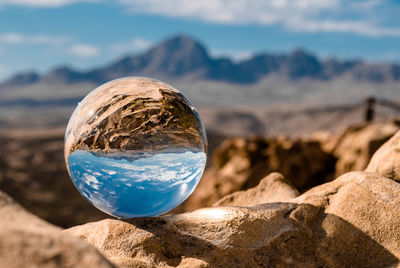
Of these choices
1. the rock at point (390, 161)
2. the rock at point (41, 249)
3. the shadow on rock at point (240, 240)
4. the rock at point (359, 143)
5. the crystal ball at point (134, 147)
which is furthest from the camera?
the rock at point (359, 143)

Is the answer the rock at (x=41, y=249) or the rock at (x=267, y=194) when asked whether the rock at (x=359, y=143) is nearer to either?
the rock at (x=267, y=194)

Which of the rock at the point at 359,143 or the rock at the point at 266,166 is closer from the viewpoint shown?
the rock at the point at 359,143

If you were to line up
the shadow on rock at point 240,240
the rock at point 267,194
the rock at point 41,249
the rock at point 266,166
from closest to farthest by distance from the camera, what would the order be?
the rock at point 41,249
the shadow on rock at point 240,240
the rock at point 267,194
the rock at point 266,166

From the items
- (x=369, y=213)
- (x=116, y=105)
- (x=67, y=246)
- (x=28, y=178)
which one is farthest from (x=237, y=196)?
(x=28, y=178)

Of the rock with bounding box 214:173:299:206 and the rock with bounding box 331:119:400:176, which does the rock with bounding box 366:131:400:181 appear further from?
the rock with bounding box 331:119:400:176

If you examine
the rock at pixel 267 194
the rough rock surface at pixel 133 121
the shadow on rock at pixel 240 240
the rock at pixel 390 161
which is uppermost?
the rough rock surface at pixel 133 121

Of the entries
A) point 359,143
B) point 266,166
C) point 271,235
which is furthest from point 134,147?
point 266,166

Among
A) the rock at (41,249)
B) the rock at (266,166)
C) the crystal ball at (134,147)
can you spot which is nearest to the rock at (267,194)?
the crystal ball at (134,147)
